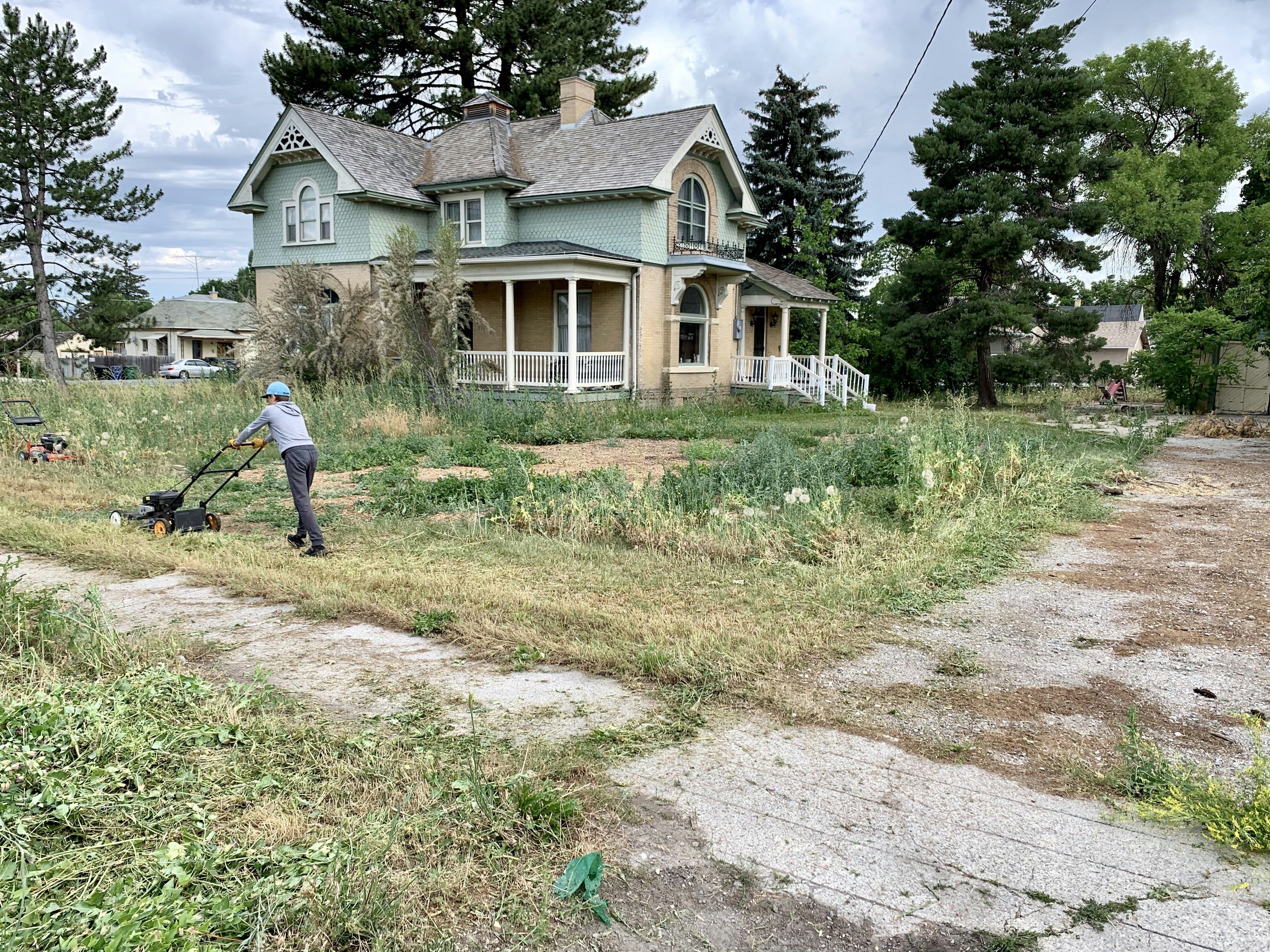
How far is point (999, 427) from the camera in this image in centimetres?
1634

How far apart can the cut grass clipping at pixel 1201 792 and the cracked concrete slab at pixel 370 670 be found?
232 centimetres

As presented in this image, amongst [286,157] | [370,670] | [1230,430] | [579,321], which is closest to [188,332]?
[286,157]

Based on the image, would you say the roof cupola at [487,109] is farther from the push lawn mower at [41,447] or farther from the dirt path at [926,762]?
the dirt path at [926,762]

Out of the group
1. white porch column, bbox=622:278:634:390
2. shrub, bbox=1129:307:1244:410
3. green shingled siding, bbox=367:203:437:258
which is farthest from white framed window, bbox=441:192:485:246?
shrub, bbox=1129:307:1244:410

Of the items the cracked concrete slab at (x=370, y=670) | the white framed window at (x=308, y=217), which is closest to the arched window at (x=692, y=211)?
the white framed window at (x=308, y=217)

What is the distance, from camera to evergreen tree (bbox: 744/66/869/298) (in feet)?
120

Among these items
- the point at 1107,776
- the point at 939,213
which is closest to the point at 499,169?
the point at 939,213

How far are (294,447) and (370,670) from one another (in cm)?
406

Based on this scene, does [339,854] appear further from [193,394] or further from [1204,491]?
[193,394]

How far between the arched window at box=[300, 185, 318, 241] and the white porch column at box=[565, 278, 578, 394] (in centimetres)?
911

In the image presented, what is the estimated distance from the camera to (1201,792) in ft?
12.0

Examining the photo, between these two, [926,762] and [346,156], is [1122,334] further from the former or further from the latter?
[926,762]

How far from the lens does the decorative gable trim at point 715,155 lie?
24219mm

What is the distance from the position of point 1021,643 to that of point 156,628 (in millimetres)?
5695
